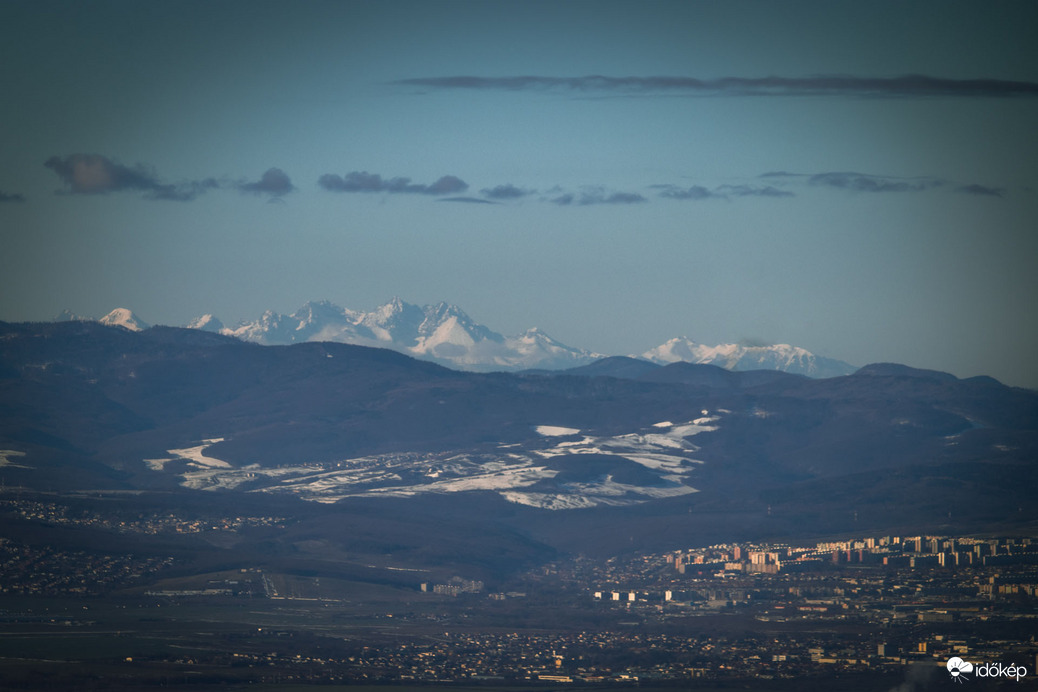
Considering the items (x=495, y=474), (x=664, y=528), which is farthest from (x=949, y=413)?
(x=664, y=528)

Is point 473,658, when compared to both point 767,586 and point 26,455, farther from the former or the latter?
point 26,455

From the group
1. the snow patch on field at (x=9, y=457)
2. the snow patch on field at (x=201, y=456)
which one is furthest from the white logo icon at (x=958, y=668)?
the snow patch on field at (x=201, y=456)

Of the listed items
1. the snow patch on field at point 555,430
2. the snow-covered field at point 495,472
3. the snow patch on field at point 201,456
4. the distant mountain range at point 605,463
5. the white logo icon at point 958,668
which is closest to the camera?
the white logo icon at point 958,668

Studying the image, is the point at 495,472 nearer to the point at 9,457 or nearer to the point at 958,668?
the point at 9,457

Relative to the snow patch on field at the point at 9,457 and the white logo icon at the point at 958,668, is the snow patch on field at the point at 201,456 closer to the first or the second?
the snow patch on field at the point at 9,457

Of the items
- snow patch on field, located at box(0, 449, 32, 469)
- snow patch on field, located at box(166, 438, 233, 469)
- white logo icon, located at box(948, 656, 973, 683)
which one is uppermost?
snow patch on field, located at box(166, 438, 233, 469)

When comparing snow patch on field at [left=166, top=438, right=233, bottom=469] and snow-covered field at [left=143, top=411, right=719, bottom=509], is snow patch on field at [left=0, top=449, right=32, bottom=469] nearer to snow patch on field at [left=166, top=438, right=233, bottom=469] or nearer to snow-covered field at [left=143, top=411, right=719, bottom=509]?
snow-covered field at [left=143, top=411, right=719, bottom=509]

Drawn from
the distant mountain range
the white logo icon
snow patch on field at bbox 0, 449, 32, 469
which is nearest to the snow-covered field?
the distant mountain range
